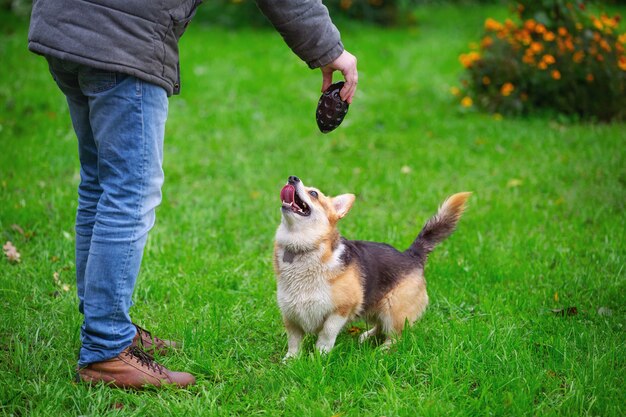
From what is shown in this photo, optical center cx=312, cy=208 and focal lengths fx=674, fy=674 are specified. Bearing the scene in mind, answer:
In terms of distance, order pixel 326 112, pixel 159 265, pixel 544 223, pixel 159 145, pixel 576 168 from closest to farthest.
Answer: pixel 159 145
pixel 326 112
pixel 159 265
pixel 544 223
pixel 576 168

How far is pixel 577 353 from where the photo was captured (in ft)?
10.1

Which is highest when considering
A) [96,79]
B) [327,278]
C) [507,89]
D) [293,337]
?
[96,79]

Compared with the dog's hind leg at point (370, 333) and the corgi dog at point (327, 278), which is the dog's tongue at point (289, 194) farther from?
the dog's hind leg at point (370, 333)

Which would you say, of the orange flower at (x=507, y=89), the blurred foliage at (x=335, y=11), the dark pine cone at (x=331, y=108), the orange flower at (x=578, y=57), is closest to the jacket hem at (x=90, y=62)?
the dark pine cone at (x=331, y=108)

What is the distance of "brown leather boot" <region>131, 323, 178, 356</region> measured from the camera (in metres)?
3.07

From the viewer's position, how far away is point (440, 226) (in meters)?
3.58

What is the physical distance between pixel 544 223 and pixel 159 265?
9.01 feet

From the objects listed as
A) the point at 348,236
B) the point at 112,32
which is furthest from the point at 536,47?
the point at 112,32

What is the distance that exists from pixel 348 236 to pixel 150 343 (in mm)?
1935

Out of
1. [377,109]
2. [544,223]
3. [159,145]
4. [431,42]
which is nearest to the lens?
[159,145]

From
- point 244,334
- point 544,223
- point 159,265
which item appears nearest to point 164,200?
point 159,265

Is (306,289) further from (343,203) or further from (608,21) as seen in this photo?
Result: (608,21)

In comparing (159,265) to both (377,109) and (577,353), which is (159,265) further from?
(377,109)

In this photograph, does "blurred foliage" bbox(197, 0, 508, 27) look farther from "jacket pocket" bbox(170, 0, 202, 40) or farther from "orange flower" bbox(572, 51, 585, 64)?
"jacket pocket" bbox(170, 0, 202, 40)
